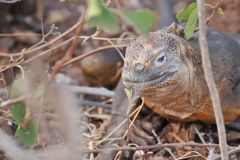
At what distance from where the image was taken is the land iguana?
9.32 ft

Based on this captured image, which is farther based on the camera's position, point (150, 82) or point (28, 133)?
point (150, 82)

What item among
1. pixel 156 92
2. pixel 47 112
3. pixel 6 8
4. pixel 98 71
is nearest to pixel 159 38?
pixel 156 92

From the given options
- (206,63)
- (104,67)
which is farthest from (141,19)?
(104,67)

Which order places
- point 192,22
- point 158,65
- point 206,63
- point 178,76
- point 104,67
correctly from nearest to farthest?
point 206,63 < point 192,22 < point 158,65 < point 178,76 < point 104,67

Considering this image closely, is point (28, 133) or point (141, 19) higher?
point (141, 19)

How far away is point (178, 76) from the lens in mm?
3000

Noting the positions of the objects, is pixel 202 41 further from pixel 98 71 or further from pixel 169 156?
pixel 98 71

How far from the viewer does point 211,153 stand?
107 inches

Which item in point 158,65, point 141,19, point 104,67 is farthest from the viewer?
point 104,67

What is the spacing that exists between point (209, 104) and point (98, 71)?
1.61 m

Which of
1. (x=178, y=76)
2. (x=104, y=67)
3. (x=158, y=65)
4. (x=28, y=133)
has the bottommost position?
(x=104, y=67)

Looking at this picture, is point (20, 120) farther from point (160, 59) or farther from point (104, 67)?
point (104, 67)

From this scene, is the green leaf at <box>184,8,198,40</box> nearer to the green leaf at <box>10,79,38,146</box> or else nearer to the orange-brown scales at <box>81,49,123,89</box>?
the green leaf at <box>10,79,38,146</box>

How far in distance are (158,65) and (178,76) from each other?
0.20 m
